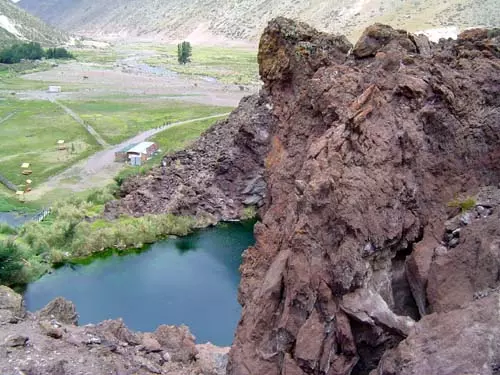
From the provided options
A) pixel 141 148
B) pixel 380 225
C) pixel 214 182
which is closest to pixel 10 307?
pixel 380 225

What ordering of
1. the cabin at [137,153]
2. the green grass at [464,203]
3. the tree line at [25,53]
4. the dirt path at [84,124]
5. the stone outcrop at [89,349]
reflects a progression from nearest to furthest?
the green grass at [464,203] → the stone outcrop at [89,349] → the cabin at [137,153] → the dirt path at [84,124] → the tree line at [25,53]

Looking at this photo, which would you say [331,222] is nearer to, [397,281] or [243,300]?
[397,281]

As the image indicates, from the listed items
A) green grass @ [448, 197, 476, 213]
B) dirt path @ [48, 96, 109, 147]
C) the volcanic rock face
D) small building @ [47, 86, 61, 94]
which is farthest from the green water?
small building @ [47, 86, 61, 94]

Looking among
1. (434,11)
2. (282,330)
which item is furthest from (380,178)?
(434,11)

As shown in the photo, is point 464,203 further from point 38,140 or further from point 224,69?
point 224,69

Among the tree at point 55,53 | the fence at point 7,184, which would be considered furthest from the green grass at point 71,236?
the tree at point 55,53

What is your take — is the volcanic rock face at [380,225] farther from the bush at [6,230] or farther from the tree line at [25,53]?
the tree line at [25,53]

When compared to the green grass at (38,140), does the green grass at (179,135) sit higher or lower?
higher
